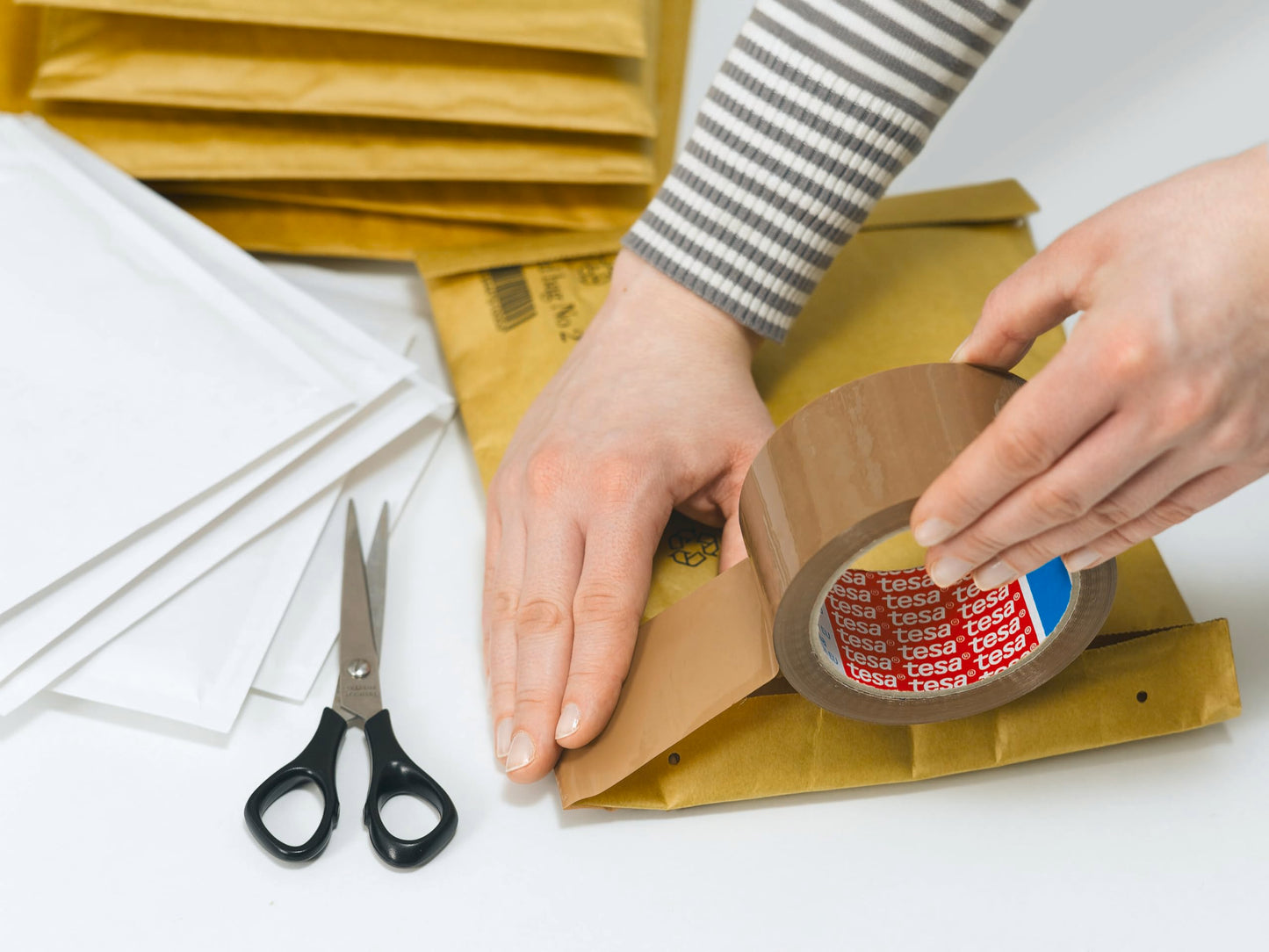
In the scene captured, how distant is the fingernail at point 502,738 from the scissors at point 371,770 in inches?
1.6

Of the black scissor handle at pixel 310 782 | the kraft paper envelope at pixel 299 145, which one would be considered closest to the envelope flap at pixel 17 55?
the kraft paper envelope at pixel 299 145

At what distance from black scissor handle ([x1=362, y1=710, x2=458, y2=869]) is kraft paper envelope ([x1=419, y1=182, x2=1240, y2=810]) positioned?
0.25 ft

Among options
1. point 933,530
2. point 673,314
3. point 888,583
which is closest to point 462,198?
point 673,314

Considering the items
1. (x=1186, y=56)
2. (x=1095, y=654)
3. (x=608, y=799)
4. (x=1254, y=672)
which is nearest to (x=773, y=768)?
(x=608, y=799)

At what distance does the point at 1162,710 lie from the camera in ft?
2.16

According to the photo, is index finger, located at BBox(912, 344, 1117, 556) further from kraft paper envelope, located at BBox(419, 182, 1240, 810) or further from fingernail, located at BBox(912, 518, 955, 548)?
kraft paper envelope, located at BBox(419, 182, 1240, 810)

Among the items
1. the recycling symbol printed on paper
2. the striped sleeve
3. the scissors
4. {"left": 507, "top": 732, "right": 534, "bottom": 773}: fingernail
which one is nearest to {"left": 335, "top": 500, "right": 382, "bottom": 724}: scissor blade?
the scissors

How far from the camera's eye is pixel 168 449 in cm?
77

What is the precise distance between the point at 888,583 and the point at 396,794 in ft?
1.13

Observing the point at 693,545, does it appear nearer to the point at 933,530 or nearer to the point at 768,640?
the point at 768,640

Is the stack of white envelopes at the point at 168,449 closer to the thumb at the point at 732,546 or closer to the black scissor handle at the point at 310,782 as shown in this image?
the black scissor handle at the point at 310,782

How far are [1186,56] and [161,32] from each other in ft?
3.52

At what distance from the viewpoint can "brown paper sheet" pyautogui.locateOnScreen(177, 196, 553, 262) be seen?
104cm

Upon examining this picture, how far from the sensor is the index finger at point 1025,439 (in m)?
0.45
